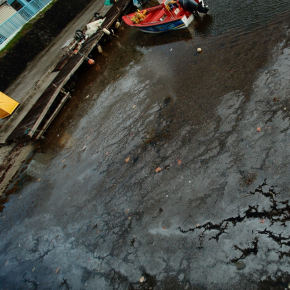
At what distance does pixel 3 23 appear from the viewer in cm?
1484

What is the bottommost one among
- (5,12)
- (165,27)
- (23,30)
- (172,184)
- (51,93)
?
(172,184)

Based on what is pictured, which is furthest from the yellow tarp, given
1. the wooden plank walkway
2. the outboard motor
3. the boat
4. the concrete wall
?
the outboard motor

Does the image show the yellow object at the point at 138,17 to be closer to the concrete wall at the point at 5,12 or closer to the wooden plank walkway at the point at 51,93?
the wooden plank walkway at the point at 51,93

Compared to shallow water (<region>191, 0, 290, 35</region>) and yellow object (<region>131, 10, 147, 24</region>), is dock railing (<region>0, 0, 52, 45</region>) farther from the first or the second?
shallow water (<region>191, 0, 290, 35</region>)

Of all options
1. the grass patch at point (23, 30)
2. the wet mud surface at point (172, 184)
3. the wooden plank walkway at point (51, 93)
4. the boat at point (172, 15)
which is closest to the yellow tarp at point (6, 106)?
the wooden plank walkway at point (51, 93)

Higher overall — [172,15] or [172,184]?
[172,15]

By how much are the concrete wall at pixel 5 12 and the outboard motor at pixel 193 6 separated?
14022 millimetres

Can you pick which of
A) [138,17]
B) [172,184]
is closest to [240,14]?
[138,17]

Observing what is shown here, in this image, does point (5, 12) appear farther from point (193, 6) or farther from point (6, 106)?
point (193, 6)

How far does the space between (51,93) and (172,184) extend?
937 cm

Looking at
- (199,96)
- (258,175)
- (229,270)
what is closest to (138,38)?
(199,96)

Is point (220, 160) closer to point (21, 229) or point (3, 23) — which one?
point (21, 229)

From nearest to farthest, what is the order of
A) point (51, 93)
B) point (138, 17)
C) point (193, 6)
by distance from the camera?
1. point (193, 6)
2. point (51, 93)
3. point (138, 17)

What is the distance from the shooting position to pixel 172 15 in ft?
37.2
